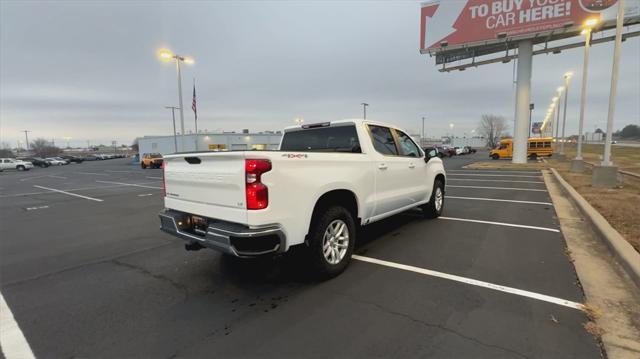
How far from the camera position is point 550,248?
486 cm

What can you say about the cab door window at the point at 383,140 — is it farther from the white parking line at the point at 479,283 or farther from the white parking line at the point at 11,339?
the white parking line at the point at 11,339

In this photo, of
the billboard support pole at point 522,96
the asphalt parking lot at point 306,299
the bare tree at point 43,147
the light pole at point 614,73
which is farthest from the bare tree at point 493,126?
the bare tree at point 43,147

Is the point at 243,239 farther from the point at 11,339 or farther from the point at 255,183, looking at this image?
the point at 11,339

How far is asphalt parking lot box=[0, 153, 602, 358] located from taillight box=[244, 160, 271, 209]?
1118 millimetres

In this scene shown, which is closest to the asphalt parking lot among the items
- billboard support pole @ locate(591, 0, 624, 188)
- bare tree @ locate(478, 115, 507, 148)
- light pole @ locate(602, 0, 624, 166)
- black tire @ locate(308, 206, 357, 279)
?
black tire @ locate(308, 206, 357, 279)

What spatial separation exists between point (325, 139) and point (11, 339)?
4.17m

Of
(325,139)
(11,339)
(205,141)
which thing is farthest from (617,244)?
(205,141)

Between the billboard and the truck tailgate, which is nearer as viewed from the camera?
the truck tailgate

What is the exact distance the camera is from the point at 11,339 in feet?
9.02

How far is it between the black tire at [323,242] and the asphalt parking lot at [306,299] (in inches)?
6.1

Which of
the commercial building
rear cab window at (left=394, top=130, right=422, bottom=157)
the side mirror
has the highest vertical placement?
the commercial building

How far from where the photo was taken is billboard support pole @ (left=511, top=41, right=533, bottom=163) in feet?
77.9

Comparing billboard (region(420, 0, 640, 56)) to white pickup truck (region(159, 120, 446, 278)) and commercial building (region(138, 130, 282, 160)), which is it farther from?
commercial building (region(138, 130, 282, 160))

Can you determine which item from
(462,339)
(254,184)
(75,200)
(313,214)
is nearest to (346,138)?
(313,214)
